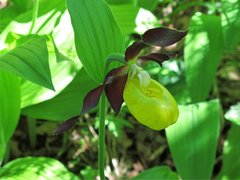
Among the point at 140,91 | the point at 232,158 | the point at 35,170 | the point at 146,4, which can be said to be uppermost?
the point at 140,91

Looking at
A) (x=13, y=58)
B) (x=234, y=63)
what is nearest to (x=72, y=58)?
(x=13, y=58)

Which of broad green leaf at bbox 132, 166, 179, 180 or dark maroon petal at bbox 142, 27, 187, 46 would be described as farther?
broad green leaf at bbox 132, 166, 179, 180

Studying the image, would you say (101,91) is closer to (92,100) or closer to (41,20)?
(92,100)

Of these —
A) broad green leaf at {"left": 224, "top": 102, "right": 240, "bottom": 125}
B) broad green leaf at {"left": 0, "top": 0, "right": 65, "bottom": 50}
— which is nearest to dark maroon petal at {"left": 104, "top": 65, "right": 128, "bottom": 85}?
broad green leaf at {"left": 224, "top": 102, "right": 240, "bottom": 125}

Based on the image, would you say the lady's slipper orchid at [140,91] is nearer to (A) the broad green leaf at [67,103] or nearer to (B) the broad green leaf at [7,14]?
(A) the broad green leaf at [67,103]

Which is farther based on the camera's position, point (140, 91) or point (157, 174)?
point (157, 174)

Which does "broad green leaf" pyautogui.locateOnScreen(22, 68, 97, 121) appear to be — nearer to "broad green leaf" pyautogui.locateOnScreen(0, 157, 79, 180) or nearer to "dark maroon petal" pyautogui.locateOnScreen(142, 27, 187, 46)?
"broad green leaf" pyautogui.locateOnScreen(0, 157, 79, 180)

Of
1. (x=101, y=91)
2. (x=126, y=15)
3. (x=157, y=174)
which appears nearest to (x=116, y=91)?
(x=101, y=91)
